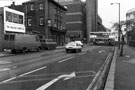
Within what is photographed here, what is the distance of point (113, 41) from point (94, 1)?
1183 inches

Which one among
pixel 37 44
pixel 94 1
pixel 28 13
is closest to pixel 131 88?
pixel 37 44

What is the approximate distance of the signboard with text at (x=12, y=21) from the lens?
33156 millimetres

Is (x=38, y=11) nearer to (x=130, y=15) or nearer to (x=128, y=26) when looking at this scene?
(x=128, y=26)

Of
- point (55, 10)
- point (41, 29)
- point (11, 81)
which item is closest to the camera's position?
point (11, 81)

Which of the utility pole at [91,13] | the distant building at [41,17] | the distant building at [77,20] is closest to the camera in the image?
the distant building at [41,17]

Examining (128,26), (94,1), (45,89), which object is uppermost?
(94,1)

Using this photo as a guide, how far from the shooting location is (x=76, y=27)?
9606cm

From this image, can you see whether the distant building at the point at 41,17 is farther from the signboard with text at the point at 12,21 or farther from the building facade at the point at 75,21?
the building facade at the point at 75,21

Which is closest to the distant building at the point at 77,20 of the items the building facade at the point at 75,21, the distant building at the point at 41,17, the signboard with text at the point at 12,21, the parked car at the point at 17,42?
the building facade at the point at 75,21

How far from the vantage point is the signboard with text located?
33.2 m

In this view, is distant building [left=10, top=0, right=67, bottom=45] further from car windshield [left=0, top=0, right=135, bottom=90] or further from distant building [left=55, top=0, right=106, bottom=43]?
distant building [left=55, top=0, right=106, bottom=43]

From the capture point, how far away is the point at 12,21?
35250mm

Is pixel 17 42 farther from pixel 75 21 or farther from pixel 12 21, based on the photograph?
pixel 75 21

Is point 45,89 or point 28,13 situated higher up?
point 28,13
